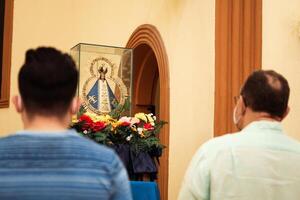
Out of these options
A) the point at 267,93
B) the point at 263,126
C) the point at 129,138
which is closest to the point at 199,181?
the point at 263,126

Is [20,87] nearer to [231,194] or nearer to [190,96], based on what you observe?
[231,194]

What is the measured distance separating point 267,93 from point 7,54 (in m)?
7.25

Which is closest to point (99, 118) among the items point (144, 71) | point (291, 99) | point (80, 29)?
point (291, 99)

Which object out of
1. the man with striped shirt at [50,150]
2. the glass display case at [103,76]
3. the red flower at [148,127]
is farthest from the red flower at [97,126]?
the man with striped shirt at [50,150]

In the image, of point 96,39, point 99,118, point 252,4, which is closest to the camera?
point 99,118

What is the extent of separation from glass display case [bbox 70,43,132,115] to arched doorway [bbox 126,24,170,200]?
135 cm

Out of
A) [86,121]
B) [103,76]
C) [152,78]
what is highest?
[152,78]

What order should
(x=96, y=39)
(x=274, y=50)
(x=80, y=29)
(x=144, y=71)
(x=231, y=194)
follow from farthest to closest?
1. (x=80, y=29)
2. (x=96, y=39)
3. (x=144, y=71)
4. (x=274, y=50)
5. (x=231, y=194)

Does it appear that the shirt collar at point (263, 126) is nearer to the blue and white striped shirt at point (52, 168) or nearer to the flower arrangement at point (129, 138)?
the blue and white striped shirt at point (52, 168)

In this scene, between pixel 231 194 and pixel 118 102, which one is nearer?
pixel 231 194

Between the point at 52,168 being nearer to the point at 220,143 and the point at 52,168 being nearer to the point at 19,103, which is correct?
the point at 19,103

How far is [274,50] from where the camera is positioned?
3.80 meters

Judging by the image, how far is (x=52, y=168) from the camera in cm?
138

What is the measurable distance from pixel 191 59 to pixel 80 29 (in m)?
3.46
